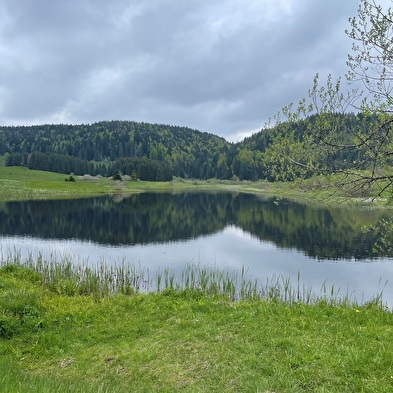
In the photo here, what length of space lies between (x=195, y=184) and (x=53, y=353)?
168529 mm

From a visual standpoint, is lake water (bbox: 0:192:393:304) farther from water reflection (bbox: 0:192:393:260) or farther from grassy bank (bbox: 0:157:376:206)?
grassy bank (bbox: 0:157:376:206)

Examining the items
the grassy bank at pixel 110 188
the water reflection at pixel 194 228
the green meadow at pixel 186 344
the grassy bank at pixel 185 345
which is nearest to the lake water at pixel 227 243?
the water reflection at pixel 194 228

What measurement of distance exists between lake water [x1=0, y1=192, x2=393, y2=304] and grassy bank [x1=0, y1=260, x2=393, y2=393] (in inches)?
188

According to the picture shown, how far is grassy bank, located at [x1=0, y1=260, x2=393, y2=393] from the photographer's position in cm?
636

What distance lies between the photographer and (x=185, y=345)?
27.9ft

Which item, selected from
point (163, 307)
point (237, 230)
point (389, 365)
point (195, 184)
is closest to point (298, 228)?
point (237, 230)

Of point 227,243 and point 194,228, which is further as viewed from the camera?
point 194,228

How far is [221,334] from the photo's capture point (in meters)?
8.95

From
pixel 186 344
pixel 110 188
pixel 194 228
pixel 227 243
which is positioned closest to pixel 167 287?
pixel 186 344

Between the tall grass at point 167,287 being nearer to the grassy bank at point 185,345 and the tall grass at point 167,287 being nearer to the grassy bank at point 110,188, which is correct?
the grassy bank at point 185,345

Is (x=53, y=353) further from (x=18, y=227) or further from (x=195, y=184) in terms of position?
(x=195, y=184)

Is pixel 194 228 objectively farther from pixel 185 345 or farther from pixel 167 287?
pixel 185 345

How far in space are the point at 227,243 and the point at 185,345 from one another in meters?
23.2

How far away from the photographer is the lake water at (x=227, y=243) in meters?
20.5
